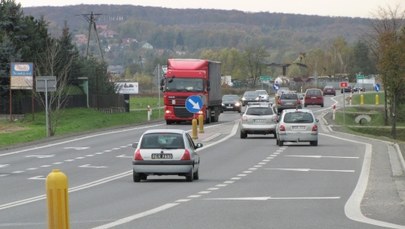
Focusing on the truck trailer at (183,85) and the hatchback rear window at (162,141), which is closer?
the hatchback rear window at (162,141)

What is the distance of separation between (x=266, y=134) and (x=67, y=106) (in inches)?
1359

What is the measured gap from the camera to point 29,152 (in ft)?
137

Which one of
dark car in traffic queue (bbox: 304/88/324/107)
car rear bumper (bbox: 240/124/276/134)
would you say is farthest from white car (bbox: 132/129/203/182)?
dark car in traffic queue (bbox: 304/88/324/107)

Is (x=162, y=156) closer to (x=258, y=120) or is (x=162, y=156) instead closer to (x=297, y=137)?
(x=297, y=137)

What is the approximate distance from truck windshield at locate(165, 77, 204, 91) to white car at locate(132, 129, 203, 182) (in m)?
35.9

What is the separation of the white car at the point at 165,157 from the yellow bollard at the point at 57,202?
16.0 m

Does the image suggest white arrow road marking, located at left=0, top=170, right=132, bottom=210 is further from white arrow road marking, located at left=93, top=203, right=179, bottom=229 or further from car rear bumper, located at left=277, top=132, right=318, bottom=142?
car rear bumper, located at left=277, top=132, right=318, bottom=142

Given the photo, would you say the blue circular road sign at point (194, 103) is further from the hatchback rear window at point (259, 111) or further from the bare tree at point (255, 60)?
the bare tree at point (255, 60)

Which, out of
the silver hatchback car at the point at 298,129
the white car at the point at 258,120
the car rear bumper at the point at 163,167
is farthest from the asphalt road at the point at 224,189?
the white car at the point at 258,120

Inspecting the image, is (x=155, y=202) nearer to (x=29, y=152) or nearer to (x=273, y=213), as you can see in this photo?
(x=273, y=213)

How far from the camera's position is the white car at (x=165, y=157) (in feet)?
85.2

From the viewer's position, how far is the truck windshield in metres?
62.5

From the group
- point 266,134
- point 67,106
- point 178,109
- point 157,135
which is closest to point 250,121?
point 266,134

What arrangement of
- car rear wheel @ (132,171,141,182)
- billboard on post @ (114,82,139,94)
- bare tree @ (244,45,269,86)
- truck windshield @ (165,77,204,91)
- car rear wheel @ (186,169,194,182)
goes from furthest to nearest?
bare tree @ (244,45,269,86)
billboard on post @ (114,82,139,94)
truck windshield @ (165,77,204,91)
car rear wheel @ (132,171,141,182)
car rear wheel @ (186,169,194,182)
